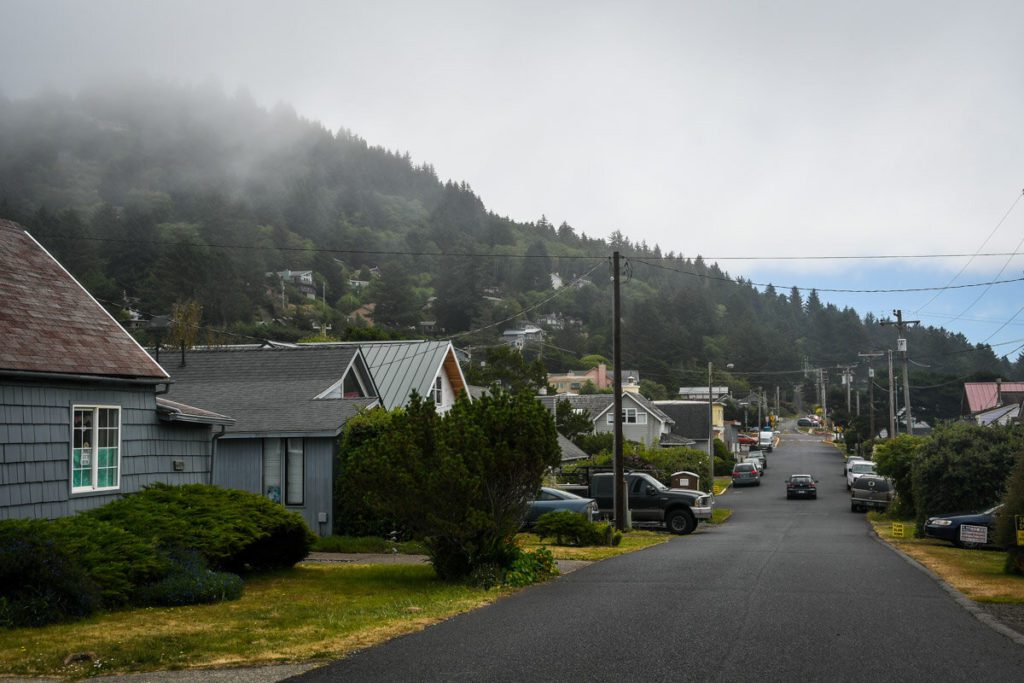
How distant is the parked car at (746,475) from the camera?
66.2 metres

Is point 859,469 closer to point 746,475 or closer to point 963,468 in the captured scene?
point 746,475

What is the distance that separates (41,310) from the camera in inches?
658

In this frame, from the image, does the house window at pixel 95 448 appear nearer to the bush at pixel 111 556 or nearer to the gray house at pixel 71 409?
the gray house at pixel 71 409

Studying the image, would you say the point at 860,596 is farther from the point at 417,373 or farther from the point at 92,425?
the point at 417,373

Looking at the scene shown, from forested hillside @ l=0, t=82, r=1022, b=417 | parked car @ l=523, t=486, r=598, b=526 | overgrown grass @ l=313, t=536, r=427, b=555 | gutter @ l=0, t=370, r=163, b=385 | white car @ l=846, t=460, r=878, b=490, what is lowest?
white car @ l=846, t=460, r=878, b=490

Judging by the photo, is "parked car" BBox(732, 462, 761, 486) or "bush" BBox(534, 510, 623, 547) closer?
"bush" BBox(534, 510, 623, 547)

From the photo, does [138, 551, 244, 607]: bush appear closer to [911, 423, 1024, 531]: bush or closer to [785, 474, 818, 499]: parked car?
[911, 423, 1024, 531]: bush

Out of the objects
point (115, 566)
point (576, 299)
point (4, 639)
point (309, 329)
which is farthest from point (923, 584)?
point (576, 299)

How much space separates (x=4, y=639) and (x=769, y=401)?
158721 mm

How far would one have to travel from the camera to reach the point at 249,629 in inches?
440

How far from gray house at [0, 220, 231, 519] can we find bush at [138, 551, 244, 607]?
287 cm

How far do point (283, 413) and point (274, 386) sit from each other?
2.75m

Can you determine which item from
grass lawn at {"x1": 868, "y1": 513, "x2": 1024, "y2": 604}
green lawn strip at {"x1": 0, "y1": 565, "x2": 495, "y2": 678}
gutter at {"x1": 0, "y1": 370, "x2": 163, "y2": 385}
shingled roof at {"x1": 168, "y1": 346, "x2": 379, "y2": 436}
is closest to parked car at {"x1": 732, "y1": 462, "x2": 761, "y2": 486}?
grass lawn at {"x1": 868, "y1": 513, "x2": 1024, "y2": 604}

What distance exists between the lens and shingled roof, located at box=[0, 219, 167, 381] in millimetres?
15477
